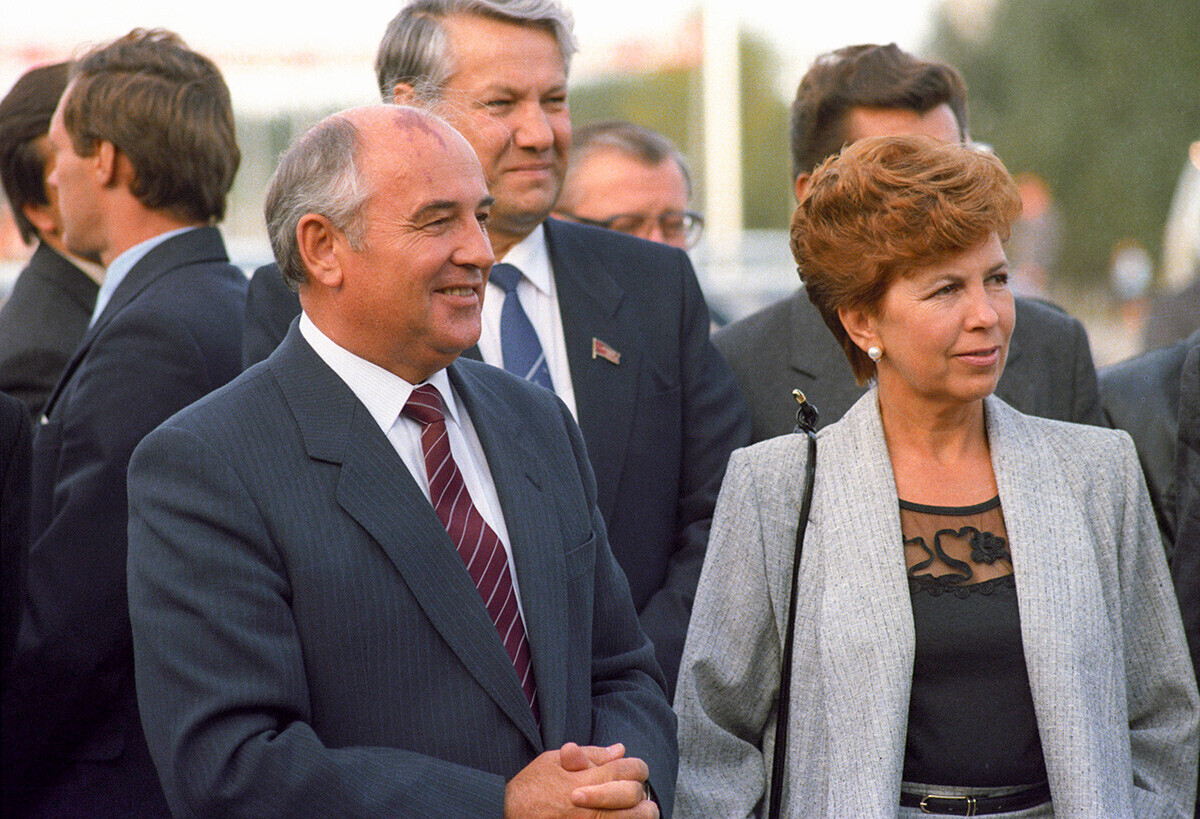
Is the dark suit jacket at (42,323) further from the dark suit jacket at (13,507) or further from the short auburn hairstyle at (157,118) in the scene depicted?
the dark suit jacket at (13,507)

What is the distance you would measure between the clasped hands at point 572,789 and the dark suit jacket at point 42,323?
2.41 meters

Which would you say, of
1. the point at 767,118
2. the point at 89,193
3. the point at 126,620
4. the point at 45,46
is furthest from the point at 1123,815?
the point at 767,118

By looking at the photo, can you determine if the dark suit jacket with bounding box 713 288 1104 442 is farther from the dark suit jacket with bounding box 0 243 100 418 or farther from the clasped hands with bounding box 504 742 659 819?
the dark suit jacket with bounding box 0 243 100 418

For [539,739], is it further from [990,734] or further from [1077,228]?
[1077,228]

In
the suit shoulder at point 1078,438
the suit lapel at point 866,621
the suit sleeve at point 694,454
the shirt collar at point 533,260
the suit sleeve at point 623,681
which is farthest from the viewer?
the shirt collar at point 533,260

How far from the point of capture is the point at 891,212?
3.04m

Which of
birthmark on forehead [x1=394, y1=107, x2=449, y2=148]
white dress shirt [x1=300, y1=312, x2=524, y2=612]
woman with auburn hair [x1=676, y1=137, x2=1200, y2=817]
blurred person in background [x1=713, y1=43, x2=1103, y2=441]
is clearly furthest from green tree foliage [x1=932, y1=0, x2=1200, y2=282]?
white dress shirt [x1=300, y1=312, x2=524, y2=612]

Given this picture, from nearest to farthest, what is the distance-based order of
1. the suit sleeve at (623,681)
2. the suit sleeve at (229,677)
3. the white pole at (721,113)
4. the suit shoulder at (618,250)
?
A: the suit sleeve at (229,677), the suit sleeve at (623,681), the suit shoulder at (618,250), the white pole at (721,113)

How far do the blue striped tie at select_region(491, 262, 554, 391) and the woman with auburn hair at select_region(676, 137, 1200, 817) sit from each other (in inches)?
25.0

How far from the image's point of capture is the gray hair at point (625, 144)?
5.77 m

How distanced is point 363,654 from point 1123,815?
61.2 inches

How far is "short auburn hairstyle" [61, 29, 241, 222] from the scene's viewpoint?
399 centimetres

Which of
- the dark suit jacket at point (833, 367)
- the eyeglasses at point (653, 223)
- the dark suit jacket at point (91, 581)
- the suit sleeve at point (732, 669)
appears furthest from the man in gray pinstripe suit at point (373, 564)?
the eyeglasses at point (653, 223)

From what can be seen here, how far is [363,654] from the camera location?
2434 millimetres
